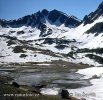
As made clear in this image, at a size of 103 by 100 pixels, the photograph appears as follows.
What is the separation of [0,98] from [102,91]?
49.8 m

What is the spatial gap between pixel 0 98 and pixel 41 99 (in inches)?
687

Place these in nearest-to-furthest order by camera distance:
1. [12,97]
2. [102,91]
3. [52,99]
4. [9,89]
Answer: [12,97]
[9,89]
[52,99]
[102,91]

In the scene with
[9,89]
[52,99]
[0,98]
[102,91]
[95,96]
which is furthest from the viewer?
[102,91]

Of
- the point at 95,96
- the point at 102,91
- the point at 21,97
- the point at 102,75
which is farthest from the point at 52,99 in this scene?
the point at 102,75

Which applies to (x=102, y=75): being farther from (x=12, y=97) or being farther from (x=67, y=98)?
(x=12, y=97)

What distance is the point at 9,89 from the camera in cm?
5481

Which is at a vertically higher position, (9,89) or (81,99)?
(9,89)

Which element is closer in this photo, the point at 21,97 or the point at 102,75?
the point at 21,97

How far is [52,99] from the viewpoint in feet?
198

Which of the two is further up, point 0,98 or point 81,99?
point 0,98

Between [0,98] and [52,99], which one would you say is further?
[52,99]

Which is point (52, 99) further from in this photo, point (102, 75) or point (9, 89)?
point (102, 75)

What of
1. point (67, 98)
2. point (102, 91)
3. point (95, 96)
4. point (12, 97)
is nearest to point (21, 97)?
point (12, 97)

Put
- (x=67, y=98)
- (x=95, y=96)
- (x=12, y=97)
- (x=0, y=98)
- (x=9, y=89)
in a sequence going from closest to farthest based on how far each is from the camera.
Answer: (x=0, y=98)
(x=12, y=97)
(x=9, y=89)
(x=67, y=98)
(x=95, y=96)
